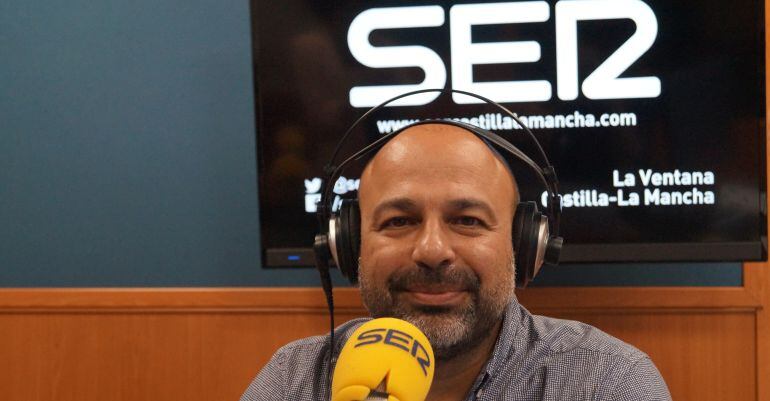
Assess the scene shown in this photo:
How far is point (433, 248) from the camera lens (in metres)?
1.41

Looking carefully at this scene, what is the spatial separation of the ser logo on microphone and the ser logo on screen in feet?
3.75

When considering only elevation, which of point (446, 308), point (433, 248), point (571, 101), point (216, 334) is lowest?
point (216, 334)

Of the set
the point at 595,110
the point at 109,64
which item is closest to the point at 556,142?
the point at 595,110

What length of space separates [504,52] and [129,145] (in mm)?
1178

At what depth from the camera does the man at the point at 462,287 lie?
141 cm

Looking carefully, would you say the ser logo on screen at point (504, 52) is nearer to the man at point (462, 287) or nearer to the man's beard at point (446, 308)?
the man at point (462, 287)

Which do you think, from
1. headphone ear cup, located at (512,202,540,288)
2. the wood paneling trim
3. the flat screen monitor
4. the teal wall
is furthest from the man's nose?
the teal wall

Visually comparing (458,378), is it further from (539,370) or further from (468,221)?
(468,221)

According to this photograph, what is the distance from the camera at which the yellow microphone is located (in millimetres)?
939

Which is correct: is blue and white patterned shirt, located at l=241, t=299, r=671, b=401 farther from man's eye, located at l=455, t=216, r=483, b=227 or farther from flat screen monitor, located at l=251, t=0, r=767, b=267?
flat screen monitor, located at l=251, t=0, r=767, b=267

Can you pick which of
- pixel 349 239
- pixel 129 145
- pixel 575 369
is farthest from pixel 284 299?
pixel 575 369

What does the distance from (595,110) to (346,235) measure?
2.92ft

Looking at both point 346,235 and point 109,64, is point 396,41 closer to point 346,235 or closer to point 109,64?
point 346,235

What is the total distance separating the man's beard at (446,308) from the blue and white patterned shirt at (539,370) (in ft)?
0.27
